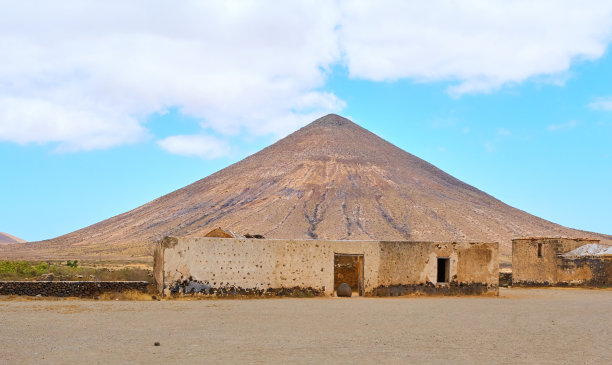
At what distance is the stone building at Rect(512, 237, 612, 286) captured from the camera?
110ft

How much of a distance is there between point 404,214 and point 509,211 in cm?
2649

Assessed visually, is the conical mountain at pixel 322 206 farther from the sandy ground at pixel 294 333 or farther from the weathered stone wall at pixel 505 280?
the sandy ground at pixel 294 333

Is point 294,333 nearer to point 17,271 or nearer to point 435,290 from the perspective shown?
point 435,290

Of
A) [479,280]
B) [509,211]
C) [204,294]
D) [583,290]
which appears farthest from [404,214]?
[204,294]

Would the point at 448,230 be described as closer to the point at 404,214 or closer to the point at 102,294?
the point at 404,214

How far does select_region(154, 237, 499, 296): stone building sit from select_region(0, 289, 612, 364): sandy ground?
1.54 meters

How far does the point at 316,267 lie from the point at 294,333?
9789 mm

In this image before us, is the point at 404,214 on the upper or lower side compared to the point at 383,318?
upper

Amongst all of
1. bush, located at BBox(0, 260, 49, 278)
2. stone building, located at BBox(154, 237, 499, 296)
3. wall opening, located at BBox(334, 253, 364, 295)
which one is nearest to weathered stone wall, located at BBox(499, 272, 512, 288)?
stone building, located at BBox(154, 237, 499, 296)

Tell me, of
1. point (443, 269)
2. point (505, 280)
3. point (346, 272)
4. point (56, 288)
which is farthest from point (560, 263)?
point (56, 288)

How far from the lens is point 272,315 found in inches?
616

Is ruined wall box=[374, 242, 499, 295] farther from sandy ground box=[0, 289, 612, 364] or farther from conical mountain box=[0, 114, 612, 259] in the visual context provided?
conical mountain box=[0, 114, 612, 259]

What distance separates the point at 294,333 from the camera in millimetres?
12305

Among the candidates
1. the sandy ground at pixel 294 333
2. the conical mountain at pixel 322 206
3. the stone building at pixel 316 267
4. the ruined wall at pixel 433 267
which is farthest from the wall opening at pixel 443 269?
the conical mountain at pixel 322 206
